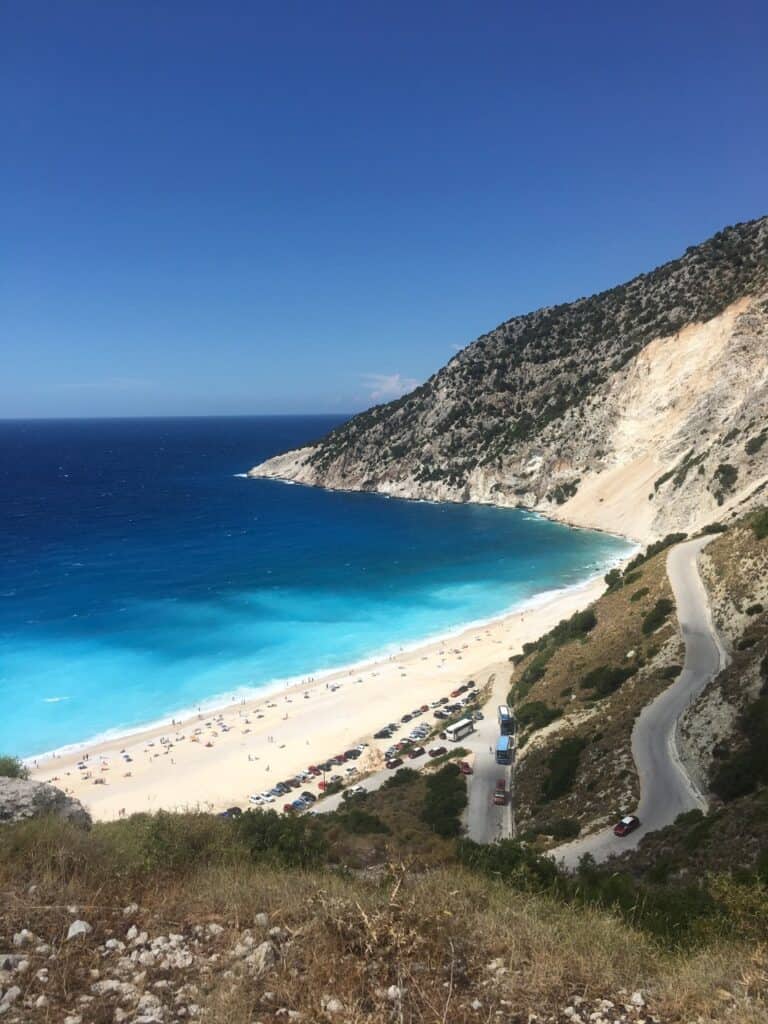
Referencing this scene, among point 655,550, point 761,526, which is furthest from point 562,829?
point 655,550

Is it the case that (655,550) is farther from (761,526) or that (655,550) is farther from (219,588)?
(219,588)

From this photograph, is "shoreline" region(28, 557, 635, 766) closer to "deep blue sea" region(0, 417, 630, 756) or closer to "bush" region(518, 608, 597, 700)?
"deep blue sea" region(0, 417, 630, 756)

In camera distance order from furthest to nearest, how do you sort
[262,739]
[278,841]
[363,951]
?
1. [262,739]
2. [278,841]
3. [363,951]

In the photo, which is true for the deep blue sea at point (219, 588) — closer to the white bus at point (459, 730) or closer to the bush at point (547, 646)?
the bush at point (547, 646)

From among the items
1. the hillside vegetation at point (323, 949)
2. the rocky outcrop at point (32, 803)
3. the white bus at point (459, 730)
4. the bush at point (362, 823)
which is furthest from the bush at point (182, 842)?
the white bus at point (459, 730)

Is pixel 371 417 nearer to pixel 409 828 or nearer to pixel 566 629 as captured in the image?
pixel 566 629

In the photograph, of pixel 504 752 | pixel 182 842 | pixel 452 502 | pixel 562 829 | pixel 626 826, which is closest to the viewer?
pixel 182 842

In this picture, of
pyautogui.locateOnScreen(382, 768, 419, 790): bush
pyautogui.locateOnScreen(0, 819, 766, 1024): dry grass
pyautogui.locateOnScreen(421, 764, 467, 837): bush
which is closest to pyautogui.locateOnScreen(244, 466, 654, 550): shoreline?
pyautogui.locateOnScreen(382, 768, 419, 790): bush
